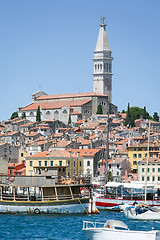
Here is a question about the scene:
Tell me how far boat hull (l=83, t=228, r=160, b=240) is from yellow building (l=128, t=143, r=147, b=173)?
5536cm

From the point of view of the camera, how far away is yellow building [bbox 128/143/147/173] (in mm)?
92188

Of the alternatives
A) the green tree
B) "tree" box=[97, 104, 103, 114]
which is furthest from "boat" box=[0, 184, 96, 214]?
"tree" box=[97, 104, 103, 114]

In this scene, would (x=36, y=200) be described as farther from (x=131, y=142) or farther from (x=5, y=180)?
(x=131, y=142)

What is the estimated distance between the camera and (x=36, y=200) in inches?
2002

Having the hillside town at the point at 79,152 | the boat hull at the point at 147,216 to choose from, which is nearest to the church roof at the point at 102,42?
the hillside town at the point at 79,152

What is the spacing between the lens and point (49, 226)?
44156 mm

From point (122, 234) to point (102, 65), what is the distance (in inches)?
5214

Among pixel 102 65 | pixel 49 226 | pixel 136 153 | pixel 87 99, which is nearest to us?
pixel 49 226

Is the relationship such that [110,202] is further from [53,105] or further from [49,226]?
[53,105]

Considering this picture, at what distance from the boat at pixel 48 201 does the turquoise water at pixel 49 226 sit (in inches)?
30.5

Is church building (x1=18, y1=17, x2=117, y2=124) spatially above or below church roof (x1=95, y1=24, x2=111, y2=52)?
below

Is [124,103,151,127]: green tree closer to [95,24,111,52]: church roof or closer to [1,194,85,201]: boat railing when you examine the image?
[95,24,111,52]: church roof

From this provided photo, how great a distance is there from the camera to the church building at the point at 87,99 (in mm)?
149000

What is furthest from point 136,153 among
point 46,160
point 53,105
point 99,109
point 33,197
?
point 53,105
